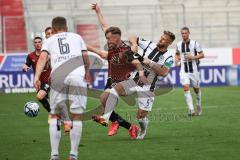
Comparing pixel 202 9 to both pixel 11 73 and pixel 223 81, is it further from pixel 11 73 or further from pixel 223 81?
pixel 11 73

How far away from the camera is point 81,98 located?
11102mm

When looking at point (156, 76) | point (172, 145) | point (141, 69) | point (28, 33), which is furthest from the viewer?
point (28, 33)

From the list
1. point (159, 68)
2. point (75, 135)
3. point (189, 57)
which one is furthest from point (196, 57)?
point (75, 135)

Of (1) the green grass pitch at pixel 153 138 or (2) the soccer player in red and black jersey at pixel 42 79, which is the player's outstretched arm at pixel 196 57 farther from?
(2) the soccer player in red and black jersey at pixel 42 79

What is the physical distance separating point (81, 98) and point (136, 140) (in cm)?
329

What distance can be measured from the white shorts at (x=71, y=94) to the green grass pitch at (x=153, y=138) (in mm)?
874

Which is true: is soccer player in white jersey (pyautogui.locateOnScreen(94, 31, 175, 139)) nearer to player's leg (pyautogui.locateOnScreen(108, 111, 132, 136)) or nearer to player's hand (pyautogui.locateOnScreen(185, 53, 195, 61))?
player's leg (pyautogui.locateOnScreen(108, 111, 132, 136))

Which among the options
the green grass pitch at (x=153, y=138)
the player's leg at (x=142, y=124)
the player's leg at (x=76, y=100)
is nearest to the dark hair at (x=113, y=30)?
the player's leg at (x=142, y=124)

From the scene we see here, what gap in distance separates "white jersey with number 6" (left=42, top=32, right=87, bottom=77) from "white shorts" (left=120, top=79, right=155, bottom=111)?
144 inches

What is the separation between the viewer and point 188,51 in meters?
21.5

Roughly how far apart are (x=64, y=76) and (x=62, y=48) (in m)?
0.48

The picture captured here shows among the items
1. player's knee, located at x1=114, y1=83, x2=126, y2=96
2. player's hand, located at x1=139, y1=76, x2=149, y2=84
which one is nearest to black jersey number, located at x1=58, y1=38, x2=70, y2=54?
player's knee, located at x1=114, y1=83, x2=126, y2=96

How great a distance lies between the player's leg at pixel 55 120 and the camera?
10906 mm

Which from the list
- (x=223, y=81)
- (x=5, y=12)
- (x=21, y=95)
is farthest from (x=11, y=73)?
(x=223, y=81)
